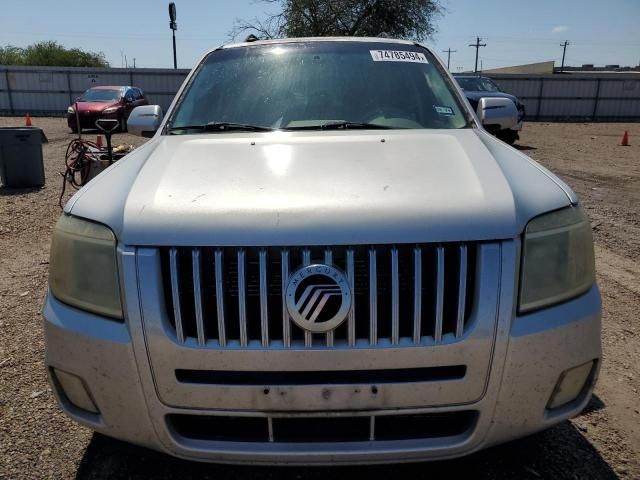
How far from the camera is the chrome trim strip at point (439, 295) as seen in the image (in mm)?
1676

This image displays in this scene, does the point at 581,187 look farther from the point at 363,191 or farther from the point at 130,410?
the point at 130,410

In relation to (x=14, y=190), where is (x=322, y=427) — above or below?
above

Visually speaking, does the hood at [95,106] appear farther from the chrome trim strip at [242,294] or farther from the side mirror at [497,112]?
the chrome trim strip at [242,294]

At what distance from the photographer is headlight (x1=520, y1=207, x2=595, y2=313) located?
69.4 inches

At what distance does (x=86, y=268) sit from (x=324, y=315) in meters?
Answer: 0.85

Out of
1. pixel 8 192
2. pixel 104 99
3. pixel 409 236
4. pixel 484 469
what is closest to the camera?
pixel 409 236

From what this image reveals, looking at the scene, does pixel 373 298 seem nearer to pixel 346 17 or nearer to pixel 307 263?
pixel 307 263

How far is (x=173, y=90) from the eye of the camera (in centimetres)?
2636

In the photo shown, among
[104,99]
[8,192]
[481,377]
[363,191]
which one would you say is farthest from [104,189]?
[104,99]

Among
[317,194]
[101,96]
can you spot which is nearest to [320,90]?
[317,194]

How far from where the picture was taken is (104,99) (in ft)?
58.7

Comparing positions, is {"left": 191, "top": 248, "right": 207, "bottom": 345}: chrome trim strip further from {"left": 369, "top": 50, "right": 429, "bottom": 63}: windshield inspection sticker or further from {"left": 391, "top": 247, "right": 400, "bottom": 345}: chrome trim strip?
{"left": 369, "top": 50, "right": 429, "bottom": 63}: windshield inspection sticker

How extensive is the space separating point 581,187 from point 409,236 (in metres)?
7.90

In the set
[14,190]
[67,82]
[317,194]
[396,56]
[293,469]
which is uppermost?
[396,56]
